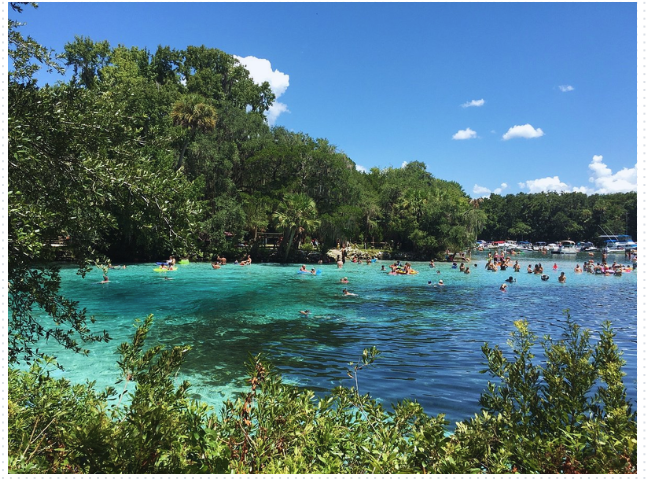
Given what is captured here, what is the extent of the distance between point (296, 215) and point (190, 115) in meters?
16.0

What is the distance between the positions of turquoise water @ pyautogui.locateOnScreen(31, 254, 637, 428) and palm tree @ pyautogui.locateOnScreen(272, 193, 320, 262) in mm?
8735

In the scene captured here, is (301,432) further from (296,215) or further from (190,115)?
(190,115)

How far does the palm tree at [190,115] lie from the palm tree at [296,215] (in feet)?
38.9

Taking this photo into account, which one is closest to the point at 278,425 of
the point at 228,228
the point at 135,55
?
the point at 228,228

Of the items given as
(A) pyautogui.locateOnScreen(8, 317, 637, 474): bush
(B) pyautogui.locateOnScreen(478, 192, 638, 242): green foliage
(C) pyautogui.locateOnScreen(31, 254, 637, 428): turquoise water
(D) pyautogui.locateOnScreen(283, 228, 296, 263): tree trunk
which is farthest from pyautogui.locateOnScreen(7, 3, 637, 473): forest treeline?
(B) pyautogui.locateOnScreen(478, 192, 638, 242): green foliage

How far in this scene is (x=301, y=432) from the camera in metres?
3.21

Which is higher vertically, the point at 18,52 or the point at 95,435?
the point at 18,52

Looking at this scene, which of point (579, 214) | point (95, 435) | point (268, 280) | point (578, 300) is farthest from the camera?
point (579, 214)

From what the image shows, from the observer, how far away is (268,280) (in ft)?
100

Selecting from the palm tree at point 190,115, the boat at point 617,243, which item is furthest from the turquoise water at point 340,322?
the boat at point 617,243

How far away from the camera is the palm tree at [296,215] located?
41312mm

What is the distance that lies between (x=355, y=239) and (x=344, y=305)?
40.1m
